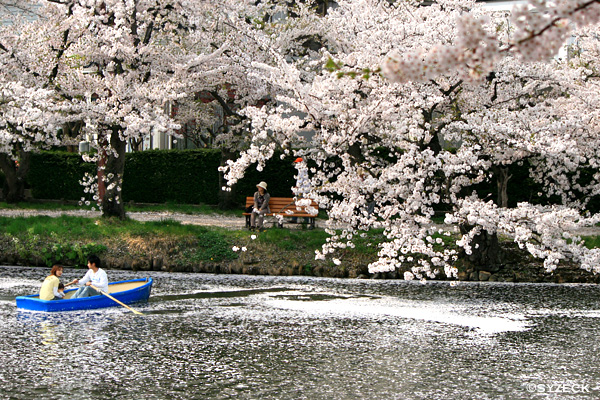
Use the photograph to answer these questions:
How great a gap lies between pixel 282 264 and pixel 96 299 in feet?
22.7

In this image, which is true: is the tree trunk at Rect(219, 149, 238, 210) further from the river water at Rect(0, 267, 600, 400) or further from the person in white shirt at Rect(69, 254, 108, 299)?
the person in white shirt at Rect(69, 254, 108, 299)

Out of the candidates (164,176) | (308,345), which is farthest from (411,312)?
(164,176)

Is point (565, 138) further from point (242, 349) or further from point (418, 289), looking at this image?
point (242, 349)

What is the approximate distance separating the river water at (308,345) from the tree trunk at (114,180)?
511 centimetres

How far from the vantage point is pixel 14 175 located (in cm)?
3088

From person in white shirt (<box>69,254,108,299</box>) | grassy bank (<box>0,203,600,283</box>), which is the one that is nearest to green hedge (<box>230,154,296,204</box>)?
grassy bank (<box>0,203,600,283</box>)

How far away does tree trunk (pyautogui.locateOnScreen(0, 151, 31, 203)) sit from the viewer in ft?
101

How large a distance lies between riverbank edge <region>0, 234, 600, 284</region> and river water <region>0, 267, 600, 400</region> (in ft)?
5.83

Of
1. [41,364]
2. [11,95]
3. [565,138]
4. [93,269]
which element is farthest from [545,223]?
[11,95]

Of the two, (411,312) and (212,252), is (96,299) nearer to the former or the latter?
(212,252)

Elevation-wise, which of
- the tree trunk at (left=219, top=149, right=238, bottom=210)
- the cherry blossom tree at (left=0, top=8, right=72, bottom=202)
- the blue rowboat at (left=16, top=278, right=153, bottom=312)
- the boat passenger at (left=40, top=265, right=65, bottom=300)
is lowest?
the blue rowboat at (left=16, top=278, right=153, bottom=312)

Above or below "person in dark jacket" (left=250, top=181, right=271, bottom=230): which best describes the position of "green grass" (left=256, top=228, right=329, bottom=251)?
below

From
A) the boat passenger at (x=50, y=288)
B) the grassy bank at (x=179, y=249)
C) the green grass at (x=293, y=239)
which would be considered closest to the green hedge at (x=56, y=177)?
the grassy bank at (x=179, y=249)

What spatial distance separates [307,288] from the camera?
19.1m
